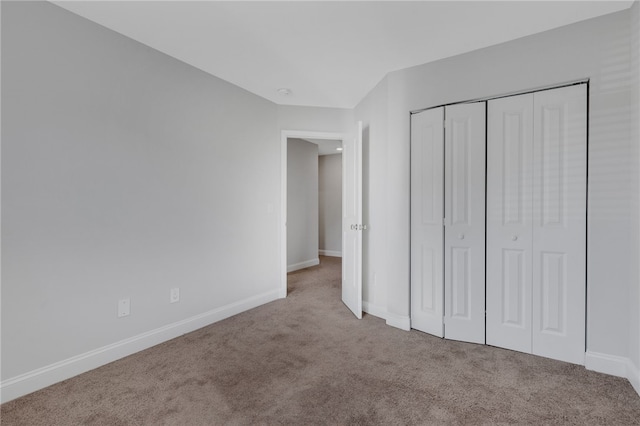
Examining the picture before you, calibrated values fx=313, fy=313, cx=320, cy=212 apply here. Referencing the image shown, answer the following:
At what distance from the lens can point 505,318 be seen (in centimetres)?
256

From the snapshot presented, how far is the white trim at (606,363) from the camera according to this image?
211 cm

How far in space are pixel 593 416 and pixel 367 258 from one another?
2180mm

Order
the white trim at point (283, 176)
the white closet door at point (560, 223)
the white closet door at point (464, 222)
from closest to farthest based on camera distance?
the white closet door at point (560, 223)
the white closet door at point (464, 222)
the white trim at point (283, 176)

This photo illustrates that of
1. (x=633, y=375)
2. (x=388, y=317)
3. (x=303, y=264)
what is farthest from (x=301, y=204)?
(x=633, y=375)

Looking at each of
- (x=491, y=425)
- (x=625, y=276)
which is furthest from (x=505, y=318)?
(x=491, y=425)

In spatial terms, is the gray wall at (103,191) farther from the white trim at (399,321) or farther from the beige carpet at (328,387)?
the white trim at (399,321)

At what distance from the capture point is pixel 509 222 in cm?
254

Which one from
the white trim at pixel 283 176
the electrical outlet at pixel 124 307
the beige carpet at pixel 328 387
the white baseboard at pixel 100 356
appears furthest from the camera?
the white trim at pixel 283 176

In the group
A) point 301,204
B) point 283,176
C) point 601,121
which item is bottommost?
point 301,204

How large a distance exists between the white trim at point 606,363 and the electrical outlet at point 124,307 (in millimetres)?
3414

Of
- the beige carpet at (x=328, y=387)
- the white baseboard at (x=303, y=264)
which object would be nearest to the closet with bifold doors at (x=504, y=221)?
the beige carpet at (x=328, y=387)

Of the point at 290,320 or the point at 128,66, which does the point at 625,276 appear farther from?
the point at 128,66

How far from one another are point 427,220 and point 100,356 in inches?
112

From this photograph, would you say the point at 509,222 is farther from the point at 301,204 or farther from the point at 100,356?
the point at 301,204
